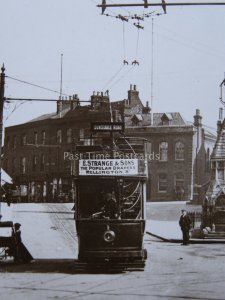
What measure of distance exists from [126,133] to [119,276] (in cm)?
2767

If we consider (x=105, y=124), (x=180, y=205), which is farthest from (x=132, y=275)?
(x=180, y=205)

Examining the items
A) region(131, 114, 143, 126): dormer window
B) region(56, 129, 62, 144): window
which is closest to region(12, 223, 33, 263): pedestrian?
region(56, 129, 62, 144): window

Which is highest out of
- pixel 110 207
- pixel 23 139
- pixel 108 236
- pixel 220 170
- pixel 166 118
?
pixel 166 118

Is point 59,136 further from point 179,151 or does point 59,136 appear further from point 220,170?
point 179,151

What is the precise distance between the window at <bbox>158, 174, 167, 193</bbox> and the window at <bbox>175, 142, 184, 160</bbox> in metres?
1.82

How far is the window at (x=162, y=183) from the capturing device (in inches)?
1574

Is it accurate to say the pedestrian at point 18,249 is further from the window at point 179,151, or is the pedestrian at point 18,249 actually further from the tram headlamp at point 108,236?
the window at point 179,151

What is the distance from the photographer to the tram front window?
51.5 ft

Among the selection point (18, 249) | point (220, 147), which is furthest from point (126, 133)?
point (18, 249)

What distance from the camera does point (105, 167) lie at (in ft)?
52.3

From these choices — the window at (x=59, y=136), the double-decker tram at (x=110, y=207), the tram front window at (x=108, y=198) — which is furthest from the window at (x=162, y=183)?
the tram front window at (x=108, y=198)

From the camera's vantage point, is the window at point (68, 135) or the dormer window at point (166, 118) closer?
the window at point (68, 135)

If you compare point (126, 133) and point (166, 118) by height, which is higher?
point (166, 118)

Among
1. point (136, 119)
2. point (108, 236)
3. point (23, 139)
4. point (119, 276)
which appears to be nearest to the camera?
point (119, 276)
